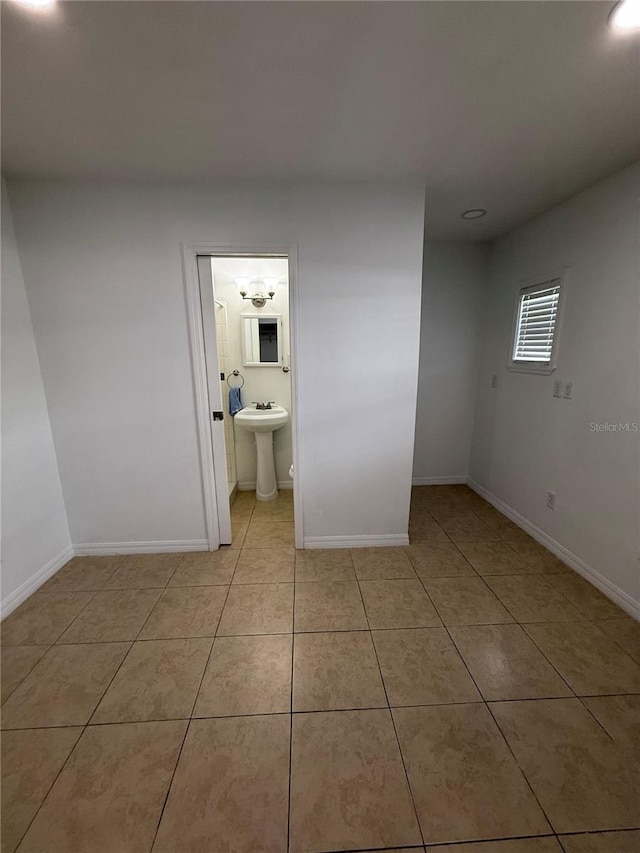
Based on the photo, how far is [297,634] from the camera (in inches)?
65.2

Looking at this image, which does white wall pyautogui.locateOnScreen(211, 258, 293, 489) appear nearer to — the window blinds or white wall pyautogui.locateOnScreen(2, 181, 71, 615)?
white wall pyautogui.locateOnScreen(2, 181, 71, 615)

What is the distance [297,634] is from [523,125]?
271 cm

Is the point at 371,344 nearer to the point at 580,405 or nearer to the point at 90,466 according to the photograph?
the point at 580,405

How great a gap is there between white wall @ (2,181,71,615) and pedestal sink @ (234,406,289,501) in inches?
55.3

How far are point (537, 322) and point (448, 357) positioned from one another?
2.94ft

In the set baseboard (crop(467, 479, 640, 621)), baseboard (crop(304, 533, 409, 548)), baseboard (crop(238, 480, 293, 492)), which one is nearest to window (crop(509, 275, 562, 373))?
baseboard (crop(467, 479, 640, 621))

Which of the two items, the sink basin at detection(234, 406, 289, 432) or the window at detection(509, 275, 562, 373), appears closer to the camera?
the window at detection(509, 275, 562, 373)

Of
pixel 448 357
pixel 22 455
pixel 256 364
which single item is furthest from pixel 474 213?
pixel 22 455

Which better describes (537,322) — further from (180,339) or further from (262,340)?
(180,339)

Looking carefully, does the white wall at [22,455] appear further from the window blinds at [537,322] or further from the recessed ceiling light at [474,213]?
the window blinds at [537,322]

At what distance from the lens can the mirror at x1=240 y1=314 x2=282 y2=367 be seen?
3.08m

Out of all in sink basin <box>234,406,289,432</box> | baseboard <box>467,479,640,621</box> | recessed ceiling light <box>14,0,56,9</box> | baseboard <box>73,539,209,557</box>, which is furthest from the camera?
sink basin <box>234,406,289,432</box>

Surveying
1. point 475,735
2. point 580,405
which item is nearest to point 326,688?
point 475,735

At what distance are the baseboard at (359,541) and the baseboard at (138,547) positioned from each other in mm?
826
